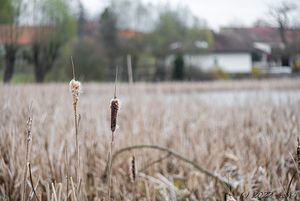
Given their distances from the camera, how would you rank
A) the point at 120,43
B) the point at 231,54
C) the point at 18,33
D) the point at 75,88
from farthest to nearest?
the point at 231,54, the point at 120,43, the point at 18,33, the point at 75,88

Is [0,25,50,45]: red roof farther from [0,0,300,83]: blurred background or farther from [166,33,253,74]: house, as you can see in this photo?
[166,33,253,74]: house

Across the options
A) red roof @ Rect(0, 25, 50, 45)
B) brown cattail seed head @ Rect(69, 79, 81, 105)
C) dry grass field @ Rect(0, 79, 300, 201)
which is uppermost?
red roof @ Rect(0, 25, 50, 45)

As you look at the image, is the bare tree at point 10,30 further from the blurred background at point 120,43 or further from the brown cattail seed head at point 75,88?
the brown cattail seed head at point 75,88

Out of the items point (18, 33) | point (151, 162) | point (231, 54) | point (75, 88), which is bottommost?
point (151, 162)

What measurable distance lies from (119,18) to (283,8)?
56.1 feet

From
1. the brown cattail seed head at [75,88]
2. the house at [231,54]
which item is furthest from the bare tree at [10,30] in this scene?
the house at [231,54]

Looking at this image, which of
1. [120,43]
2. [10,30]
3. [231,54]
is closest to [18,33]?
[10,30]

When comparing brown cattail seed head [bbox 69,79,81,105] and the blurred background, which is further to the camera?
the blurred background

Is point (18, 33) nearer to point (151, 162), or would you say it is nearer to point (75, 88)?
point (151, 162)

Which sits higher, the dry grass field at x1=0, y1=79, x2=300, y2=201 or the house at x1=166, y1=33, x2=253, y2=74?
the house at x1=166, y1=33, x2=253, y2=74

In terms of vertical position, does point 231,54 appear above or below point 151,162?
above

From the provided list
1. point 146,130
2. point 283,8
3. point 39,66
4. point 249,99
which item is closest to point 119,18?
point 39,66

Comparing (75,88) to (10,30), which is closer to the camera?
(75,88)

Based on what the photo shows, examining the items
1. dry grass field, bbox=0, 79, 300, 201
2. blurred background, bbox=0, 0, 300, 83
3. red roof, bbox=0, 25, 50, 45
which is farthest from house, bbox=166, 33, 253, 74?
dry grass field, bbox=0, 79, 300, 201
